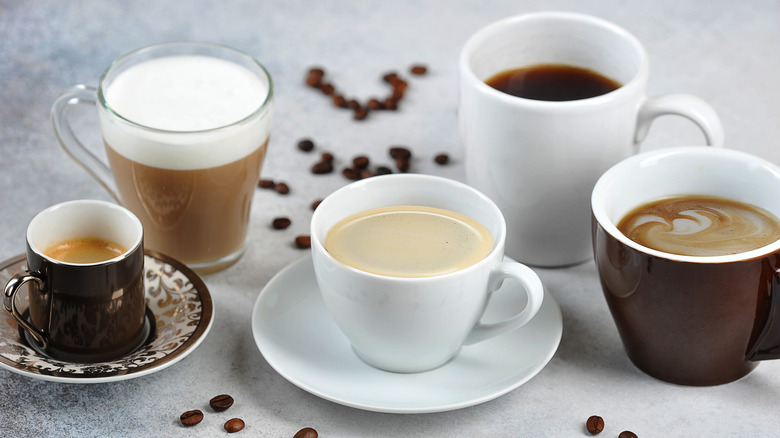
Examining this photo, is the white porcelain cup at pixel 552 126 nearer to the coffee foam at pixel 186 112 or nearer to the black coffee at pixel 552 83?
the black coffee at pixel 552 83

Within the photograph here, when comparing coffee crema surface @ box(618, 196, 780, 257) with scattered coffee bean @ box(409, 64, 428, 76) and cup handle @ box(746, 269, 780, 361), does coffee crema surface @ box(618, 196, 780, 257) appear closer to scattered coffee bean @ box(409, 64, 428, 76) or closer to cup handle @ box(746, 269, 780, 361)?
cup handle @ box(746, 269, 780, 361)

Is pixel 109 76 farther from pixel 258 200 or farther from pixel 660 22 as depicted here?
pixel 660 22

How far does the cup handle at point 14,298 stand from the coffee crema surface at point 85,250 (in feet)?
0.27

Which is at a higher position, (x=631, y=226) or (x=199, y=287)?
(x=631, y=226)

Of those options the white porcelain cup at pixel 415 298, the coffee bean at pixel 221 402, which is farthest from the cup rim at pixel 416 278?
the coffee bean at pixel 221 402

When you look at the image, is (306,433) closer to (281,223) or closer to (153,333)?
(153,333)

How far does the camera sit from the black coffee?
1.82 m

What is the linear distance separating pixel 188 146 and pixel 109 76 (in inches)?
9.0

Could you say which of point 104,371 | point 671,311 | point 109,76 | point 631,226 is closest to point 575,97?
point 631,226

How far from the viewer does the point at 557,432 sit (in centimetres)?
147

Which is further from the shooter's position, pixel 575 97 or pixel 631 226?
pixel 575 97

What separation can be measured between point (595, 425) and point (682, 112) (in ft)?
1.84

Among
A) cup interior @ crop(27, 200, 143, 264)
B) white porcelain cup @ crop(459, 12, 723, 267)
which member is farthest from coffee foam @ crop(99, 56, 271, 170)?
white porcelain cup @ crop(459, 12, 723, 267)

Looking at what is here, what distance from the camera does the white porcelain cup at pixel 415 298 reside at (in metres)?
1.39
